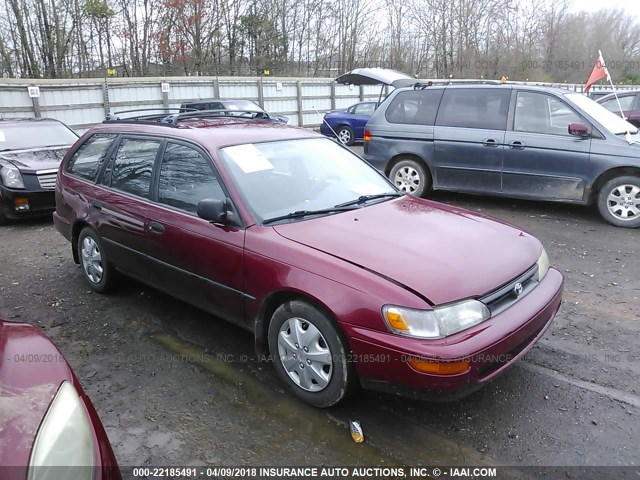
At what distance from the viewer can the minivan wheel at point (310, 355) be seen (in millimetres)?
2736

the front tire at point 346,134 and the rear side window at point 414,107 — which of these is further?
the front tire at point 346,134

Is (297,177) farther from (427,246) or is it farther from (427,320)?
(427,320)

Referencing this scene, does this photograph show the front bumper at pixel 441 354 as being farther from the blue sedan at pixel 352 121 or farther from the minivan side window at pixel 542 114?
the blue sedan at pixel 352 121

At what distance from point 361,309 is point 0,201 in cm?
638

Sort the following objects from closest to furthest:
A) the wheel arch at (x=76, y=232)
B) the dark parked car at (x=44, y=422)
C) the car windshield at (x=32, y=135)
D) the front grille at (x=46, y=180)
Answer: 1. the dark parked car at (x=44, y=422)
2. the wheel arch at (x=76, y=232)
3. the front grille at (x=46, y=180)
4. the car windshield at (x=32, y=135)

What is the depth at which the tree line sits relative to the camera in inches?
872

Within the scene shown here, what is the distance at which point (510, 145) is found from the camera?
6.83 metres

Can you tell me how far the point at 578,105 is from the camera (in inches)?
257

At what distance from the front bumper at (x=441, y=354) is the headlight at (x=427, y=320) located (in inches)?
1.3

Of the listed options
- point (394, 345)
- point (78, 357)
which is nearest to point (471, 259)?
point (394, 345)

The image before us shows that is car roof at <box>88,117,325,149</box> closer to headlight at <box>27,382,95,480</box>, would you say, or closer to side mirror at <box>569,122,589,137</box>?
headlight at <box>27,382,95,480</box>

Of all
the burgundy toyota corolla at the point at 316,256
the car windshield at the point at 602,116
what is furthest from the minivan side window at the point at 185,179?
the car windshield at the point at 602,116

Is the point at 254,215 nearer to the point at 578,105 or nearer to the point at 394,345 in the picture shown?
the point at 394,345

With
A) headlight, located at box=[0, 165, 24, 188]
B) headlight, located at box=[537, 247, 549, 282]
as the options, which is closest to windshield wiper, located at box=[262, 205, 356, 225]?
headlight, located at box=[537, 247, 549, 282]
